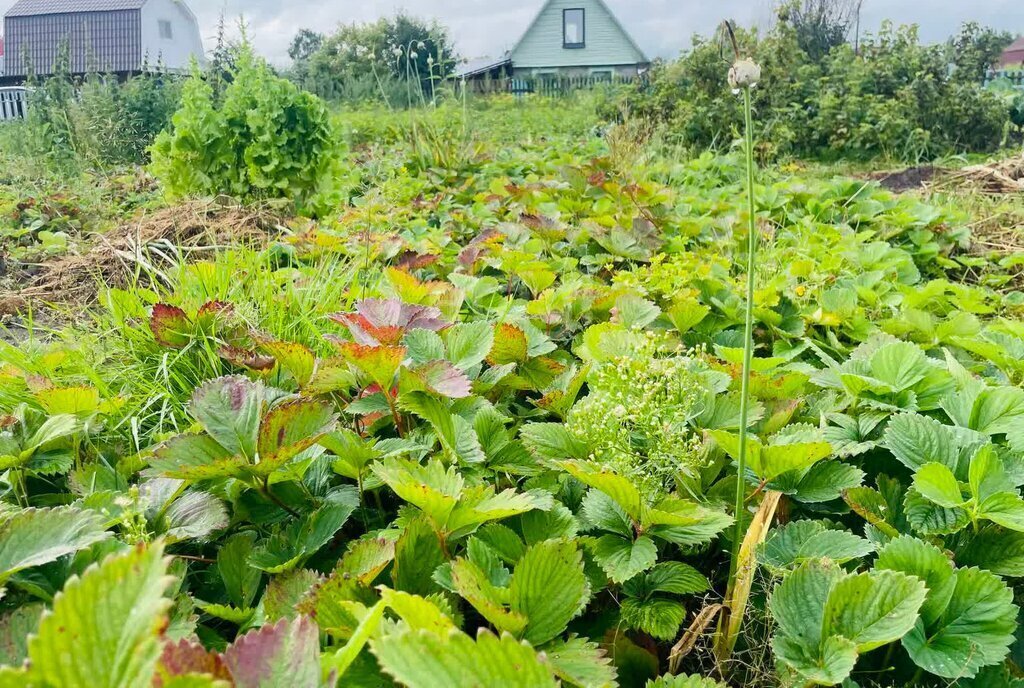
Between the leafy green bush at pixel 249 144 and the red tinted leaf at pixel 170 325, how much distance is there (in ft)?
9.69

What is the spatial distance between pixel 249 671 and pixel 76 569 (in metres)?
0.45

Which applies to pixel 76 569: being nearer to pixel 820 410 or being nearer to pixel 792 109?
pixel 820 410

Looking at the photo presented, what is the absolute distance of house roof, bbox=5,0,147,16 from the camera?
114 ft

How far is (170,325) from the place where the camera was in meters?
1.44

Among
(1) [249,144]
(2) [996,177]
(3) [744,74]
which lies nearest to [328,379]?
(3) [744,74]

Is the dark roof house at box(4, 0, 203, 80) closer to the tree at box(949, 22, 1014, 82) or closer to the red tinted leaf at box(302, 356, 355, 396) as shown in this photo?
the tree at box(949, 22, 1014, 82)

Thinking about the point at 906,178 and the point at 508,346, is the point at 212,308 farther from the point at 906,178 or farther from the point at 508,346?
the point at 906,178

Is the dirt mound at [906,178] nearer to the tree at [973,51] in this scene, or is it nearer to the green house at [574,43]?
the tree at [973,51]

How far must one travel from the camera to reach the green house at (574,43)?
109 ft

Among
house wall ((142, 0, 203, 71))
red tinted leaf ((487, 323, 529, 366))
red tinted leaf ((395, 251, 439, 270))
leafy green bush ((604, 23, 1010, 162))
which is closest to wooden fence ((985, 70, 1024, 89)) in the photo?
leafy green bush ((604, 23, 1010, 162))

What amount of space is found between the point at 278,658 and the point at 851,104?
9.54 meters

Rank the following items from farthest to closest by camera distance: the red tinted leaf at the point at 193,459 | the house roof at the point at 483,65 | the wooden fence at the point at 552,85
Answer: the house roof at the point at 483,65
the wooden fence at the point at 552,85
the red tinted leaf at the point at 193,459

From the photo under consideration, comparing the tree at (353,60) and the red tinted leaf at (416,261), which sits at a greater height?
the tree at (353,60)

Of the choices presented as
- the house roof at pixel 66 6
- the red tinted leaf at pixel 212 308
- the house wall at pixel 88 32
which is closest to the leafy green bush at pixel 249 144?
the red tinted leaf at pixel 212 308
